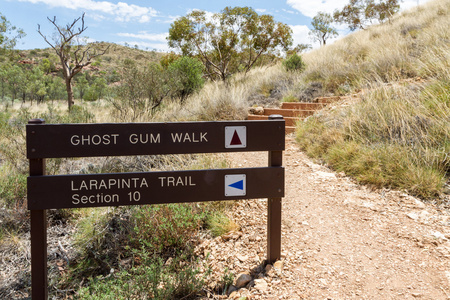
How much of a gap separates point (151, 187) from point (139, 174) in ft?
0.44

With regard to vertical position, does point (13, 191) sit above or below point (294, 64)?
below

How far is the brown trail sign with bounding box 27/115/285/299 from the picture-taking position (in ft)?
7.73

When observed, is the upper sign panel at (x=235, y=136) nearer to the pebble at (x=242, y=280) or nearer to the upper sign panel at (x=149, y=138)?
the upper sign panel at (x=149, y=138)

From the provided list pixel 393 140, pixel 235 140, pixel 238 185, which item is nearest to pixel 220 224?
pixel 238 185

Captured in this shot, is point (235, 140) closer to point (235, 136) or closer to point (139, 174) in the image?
point (235, 136)

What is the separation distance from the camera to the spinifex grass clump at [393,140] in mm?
4039

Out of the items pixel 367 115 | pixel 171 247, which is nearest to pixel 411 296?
pixel 171 247

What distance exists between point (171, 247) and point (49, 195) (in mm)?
1368

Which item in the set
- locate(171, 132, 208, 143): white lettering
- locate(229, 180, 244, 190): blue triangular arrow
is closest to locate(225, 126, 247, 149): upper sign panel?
locate(171, 132, 208, 143): white lettering

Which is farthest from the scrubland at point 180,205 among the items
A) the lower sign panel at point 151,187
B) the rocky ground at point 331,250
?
the lower sign panel at point 151,187

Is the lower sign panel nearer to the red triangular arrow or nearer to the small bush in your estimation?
the red triangular arrow

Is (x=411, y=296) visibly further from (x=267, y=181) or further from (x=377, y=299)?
(x=267, y=181)

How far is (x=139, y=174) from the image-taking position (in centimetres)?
246

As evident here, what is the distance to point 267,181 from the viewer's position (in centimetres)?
262
